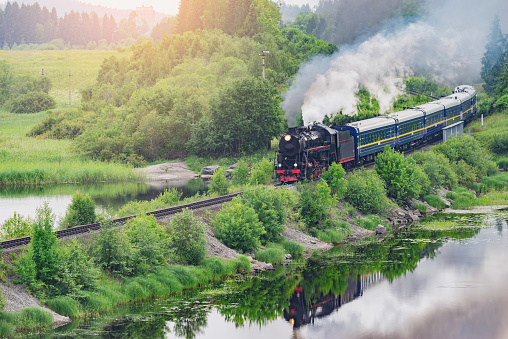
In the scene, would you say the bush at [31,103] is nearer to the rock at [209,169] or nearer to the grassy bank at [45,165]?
the grassy bank at [45,165]

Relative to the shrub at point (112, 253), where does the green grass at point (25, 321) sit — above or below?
below

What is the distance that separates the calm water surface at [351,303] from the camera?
3319cm

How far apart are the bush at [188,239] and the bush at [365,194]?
23232 millimetres

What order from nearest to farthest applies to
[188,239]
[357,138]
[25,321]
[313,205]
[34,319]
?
[25,321] → [34,319] → [188,239] → [313,205] → [357,138]

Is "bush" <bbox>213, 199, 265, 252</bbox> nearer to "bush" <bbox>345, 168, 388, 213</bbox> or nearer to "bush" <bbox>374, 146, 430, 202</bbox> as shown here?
"bush" <bbox>345, 168, 388, 213</bbox>

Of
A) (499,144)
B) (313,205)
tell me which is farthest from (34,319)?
(499,144)

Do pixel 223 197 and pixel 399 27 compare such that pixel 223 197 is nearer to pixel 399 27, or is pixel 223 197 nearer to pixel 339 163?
pixel 339 163

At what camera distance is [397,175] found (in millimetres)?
65875

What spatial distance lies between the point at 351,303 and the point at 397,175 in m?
29.2

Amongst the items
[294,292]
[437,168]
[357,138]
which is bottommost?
[294,292]

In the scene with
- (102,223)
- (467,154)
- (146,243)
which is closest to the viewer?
(146,243)

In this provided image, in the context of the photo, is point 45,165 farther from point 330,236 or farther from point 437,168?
point 437,168

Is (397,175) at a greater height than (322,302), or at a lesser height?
greater

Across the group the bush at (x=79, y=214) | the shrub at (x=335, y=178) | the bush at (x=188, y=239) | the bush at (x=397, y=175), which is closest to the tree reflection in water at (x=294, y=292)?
the bush at (x=188, y=239)
